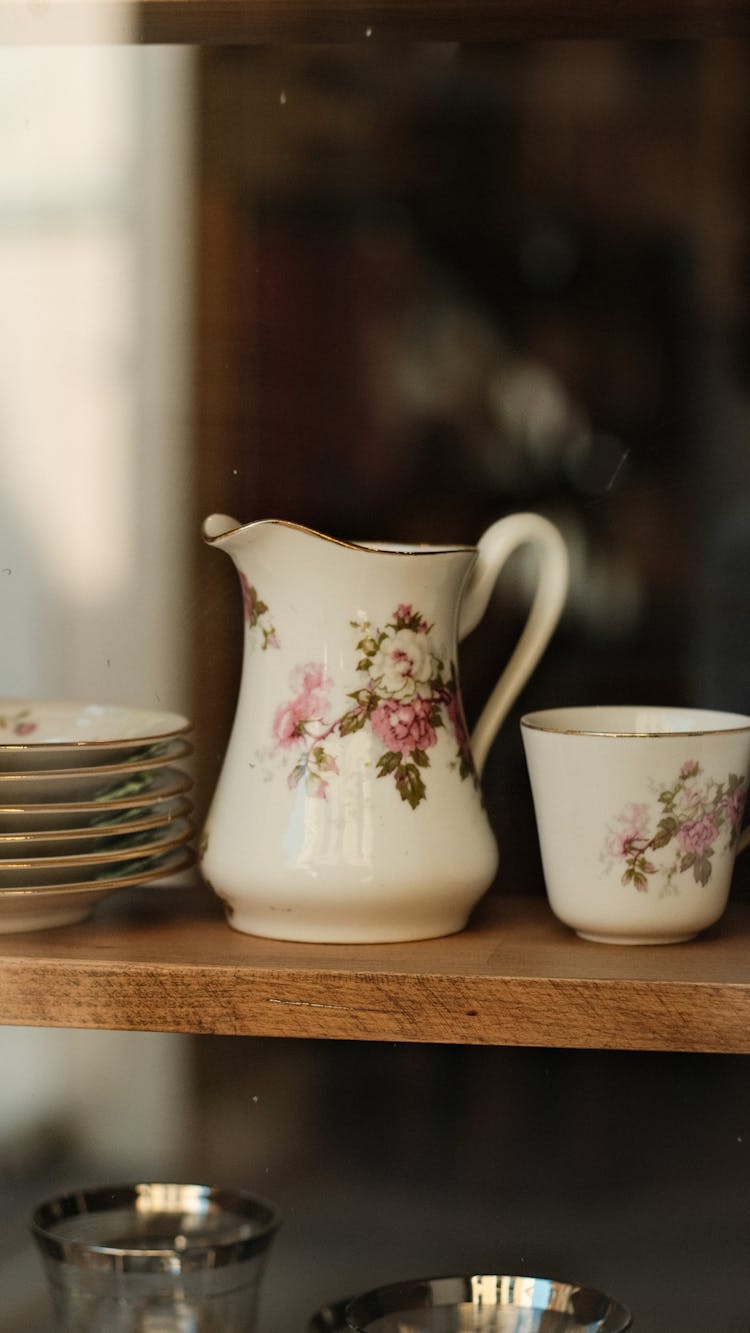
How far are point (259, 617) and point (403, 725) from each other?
68mm

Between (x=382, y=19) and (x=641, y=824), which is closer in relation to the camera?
(x=641, y=824)

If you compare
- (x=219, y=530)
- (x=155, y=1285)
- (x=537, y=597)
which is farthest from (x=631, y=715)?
(x=155, y=1285)

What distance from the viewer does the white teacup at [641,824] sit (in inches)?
20.3

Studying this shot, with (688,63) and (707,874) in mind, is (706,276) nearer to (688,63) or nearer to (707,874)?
(688,63)

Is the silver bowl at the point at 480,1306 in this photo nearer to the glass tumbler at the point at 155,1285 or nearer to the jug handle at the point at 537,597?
the glass tumbler at the point at 155,1285

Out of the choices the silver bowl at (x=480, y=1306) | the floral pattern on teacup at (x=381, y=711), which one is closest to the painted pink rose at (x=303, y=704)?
the floral pattern on teacup at (x=381, y=711)

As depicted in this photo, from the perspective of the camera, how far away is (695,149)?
647mm

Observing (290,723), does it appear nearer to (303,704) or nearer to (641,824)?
(303,704)

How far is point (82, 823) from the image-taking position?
0.56 m

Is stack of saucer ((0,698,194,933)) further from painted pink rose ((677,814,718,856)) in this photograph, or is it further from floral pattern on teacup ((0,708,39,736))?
painted pink rose ((677,814,718,856))

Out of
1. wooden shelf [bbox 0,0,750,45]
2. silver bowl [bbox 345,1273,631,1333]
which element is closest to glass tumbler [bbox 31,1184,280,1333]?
silver bowl [bbox 345,1273,631,1333]

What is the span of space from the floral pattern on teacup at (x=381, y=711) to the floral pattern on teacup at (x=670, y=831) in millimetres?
72

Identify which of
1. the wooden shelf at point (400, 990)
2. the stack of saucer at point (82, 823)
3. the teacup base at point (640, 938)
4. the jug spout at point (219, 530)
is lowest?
the wooden shelf at point (400, 990)

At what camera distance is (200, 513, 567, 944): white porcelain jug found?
53 cm
